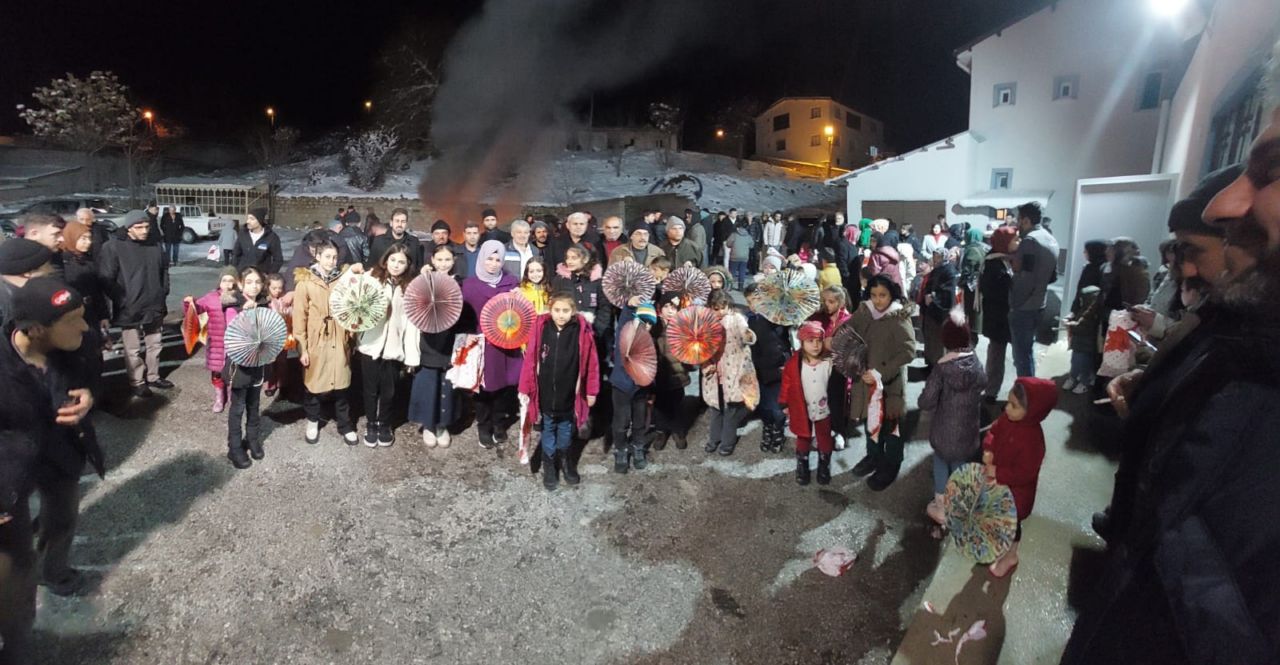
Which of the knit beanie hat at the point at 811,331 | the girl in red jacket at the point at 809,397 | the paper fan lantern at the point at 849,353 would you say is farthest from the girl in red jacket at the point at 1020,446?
the knit beanie hat at the point at 811,331

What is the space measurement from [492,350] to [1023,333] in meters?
5.36

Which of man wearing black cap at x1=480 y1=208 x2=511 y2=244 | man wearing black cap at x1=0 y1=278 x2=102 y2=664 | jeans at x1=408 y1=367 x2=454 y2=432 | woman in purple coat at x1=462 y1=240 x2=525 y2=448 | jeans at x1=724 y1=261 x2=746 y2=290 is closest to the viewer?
man wearing black cap at x1=0 y1=278 x2=102 y2=664

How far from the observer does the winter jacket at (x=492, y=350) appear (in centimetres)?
579

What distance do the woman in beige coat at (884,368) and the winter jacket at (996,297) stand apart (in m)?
1.93

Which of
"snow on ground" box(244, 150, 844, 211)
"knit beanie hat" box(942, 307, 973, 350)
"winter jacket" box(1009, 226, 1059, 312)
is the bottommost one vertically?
"knit beanie hat" box(942, 307, 973, 350)

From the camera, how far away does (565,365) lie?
5113 millimetres

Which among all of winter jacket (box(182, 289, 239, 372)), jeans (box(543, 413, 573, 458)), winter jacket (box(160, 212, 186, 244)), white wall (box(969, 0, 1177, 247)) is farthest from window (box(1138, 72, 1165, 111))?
winter jacket (box(160, 212, 186, 244))

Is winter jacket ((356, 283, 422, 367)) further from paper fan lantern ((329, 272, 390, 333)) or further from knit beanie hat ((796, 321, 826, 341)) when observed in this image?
knit beanie hat ((796, 321, 826, 341))

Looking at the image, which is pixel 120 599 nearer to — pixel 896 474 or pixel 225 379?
→ pixel 225 379

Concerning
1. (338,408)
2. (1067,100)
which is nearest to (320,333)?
(338,408)

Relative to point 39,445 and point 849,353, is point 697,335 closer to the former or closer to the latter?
point 849,353

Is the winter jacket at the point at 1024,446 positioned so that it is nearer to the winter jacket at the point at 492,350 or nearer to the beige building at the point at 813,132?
the winter jacket at the point at 492,350

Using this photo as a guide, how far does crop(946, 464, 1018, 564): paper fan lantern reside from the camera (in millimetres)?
3629

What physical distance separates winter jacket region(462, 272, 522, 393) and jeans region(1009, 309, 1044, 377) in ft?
16.4
